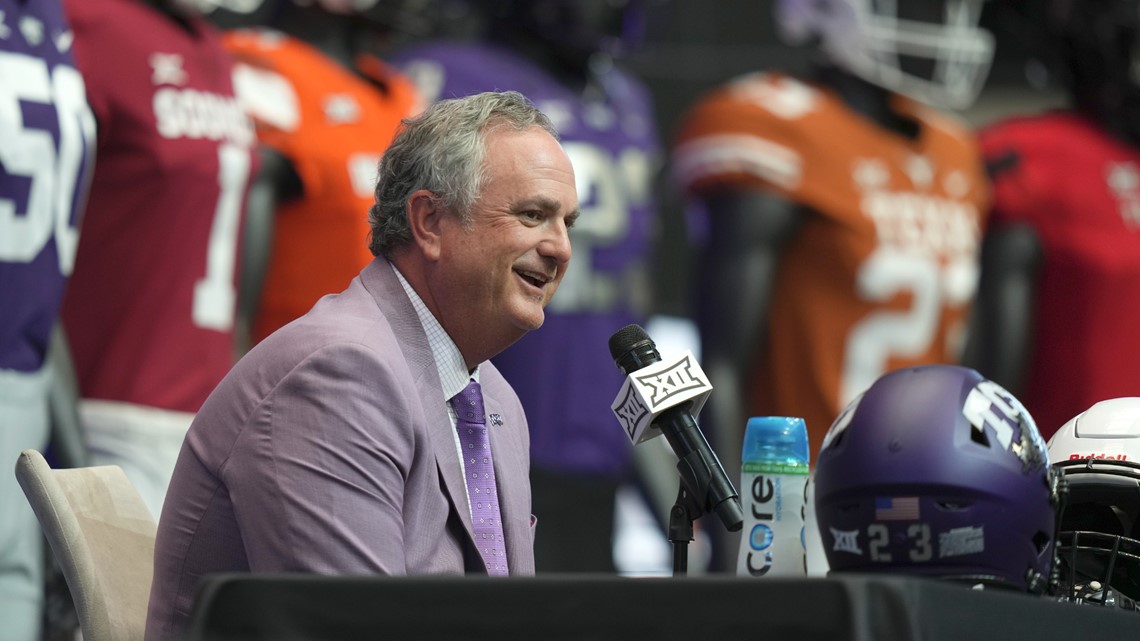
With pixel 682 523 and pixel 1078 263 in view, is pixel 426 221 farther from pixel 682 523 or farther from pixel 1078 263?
pixel 1078 263

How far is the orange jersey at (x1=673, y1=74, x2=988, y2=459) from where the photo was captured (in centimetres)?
422

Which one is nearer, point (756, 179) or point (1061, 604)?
point (1061, 604)

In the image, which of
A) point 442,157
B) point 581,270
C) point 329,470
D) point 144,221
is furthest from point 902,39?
point 329,470

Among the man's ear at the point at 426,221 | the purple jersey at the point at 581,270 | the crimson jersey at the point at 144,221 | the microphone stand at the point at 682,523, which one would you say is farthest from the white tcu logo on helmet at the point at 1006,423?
the purple jersey at the point at 581,270

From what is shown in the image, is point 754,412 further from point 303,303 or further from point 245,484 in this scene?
point 245,484

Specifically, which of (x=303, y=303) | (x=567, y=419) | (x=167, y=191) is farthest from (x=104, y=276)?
(x=567, y=419)

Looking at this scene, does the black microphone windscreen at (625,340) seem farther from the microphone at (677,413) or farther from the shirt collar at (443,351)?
the shirt collar at (443,351)

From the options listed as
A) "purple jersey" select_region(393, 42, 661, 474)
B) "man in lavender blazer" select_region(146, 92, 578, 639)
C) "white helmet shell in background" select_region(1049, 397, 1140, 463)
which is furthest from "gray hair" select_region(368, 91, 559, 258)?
"purple jersey" select_region(393, 42, 661, 474)

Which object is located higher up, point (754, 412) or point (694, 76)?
point (694, 76)

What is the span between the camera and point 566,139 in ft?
13.6

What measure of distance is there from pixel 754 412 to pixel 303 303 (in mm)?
1140

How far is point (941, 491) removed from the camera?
71.3 inches

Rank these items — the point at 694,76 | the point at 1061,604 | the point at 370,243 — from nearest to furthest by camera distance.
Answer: the point at 1061,604 → the point at 370,243 → the point at 694,76

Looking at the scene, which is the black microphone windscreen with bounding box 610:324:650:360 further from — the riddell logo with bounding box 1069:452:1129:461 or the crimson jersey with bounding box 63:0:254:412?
the crimson jersey with bounding box 63:0:254:412
